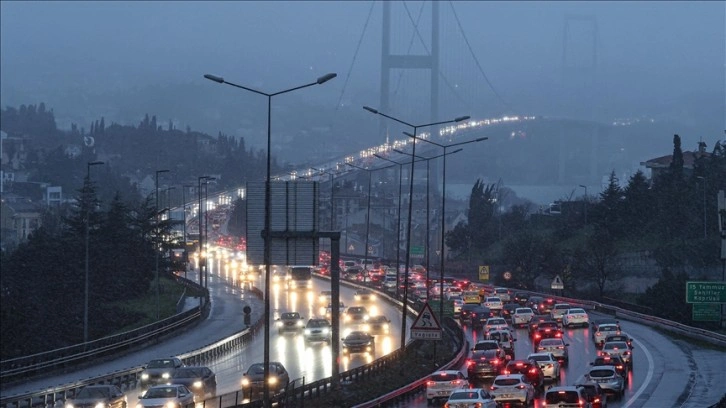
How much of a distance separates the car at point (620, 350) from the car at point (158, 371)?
481 inches

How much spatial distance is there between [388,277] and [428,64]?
111 metres

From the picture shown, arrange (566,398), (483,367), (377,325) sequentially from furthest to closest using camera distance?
(377,325) < (483,367) < (566,398)

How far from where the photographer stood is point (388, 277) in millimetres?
80438

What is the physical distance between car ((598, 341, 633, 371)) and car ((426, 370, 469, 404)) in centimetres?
849

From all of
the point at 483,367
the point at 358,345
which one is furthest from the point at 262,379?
the point at 358,345

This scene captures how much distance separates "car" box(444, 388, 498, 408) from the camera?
25.0 meters

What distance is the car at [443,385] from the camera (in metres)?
29.2

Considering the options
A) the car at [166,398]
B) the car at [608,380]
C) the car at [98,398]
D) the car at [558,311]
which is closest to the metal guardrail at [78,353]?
the car at [98,398]

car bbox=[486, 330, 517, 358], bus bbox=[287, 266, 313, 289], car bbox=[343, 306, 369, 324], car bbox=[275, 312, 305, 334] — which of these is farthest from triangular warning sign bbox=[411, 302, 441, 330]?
bus bbox=[287, 266, 313, 289]

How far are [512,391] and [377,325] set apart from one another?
26.9m

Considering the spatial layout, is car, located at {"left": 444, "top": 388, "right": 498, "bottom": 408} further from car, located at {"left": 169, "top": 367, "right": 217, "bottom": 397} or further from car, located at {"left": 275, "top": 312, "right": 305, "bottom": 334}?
car, located at {"left": 275, "top": 312, "right": 305, "bottom": 334}

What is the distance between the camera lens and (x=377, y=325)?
2141 inches

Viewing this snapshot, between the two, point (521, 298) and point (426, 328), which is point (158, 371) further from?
point (521, 298)

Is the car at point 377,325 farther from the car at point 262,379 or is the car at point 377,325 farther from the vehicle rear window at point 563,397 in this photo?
the vehicle rear window at point 563,397
